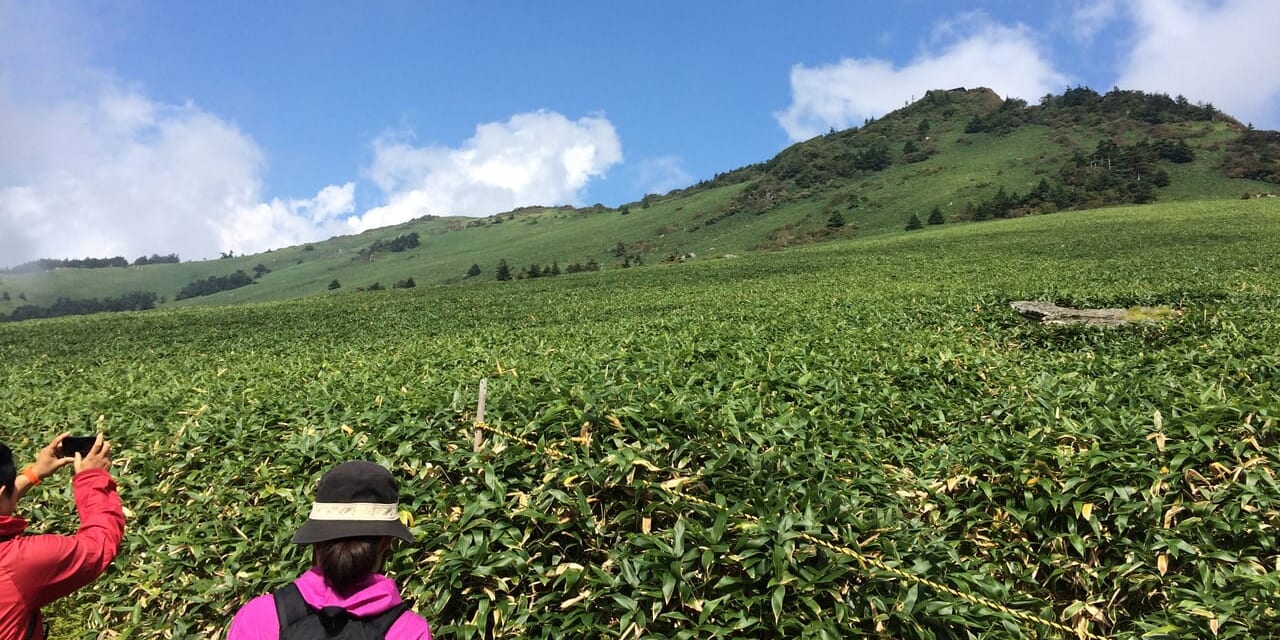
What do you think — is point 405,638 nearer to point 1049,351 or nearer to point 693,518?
point 693,518

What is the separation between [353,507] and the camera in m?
2.43

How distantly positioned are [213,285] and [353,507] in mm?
190764

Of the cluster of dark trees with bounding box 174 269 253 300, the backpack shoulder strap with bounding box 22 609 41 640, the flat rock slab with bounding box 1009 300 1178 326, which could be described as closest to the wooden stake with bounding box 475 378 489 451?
the backpack shoulder strap with bounding box 22 609 41 640

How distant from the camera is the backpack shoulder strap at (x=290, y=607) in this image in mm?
2301

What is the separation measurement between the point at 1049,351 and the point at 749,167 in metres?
167

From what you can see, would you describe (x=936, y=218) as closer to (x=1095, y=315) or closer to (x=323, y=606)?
(x=1095, y=315)

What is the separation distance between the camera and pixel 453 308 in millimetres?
37156

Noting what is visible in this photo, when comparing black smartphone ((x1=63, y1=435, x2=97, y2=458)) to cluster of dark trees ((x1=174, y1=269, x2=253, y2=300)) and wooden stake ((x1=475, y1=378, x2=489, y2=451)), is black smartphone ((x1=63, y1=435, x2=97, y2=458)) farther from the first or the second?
cluster of dark trees ((x1=174, y1=269, x2=253, y2=300))

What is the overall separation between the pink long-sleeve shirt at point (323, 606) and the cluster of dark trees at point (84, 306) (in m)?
161

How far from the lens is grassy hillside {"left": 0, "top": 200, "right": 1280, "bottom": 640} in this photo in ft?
13.8

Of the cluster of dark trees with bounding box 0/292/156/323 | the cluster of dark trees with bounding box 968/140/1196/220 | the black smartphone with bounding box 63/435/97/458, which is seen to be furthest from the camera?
the cluster of dark trees with bounding box 0/292/156/323

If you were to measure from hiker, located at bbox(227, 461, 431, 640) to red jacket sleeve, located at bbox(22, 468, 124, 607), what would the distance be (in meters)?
1.49

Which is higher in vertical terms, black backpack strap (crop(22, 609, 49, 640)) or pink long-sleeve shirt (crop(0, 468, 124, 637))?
pink long-sleeve shirt (crop(0, 468, 124, 637))

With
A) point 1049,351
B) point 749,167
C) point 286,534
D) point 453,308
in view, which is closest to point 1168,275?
point 1049,351
